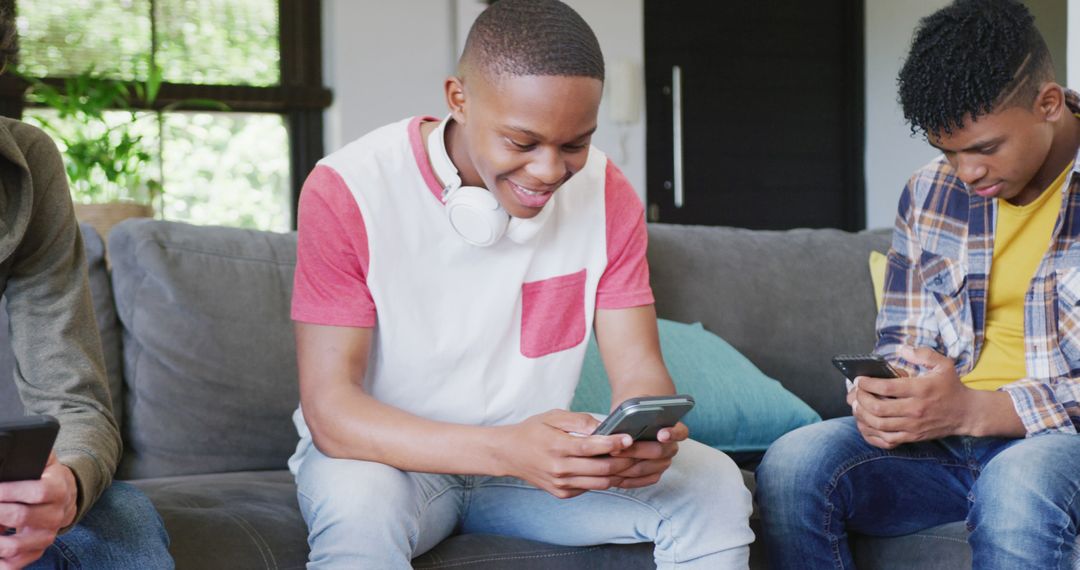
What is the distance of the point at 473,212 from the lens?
1.52m

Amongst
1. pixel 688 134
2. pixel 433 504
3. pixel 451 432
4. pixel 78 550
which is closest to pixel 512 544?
pixel 433 504

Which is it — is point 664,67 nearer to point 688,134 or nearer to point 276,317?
point 688,134

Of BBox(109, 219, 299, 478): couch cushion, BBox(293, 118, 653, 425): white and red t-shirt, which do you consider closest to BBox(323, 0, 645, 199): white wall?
BBox(109, 219, 299, 478): couch cushion

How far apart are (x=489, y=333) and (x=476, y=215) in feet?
0.54

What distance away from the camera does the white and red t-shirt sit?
4.99ft

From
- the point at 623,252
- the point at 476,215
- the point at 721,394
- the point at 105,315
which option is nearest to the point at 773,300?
the point at 721,394

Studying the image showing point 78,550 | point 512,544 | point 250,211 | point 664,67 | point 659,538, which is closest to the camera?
point 78,550

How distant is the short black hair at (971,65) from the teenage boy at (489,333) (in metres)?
0.44

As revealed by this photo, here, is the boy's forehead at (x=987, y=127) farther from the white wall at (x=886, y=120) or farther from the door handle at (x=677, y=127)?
the door handle at (x=677, y=127)

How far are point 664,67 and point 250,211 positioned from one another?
6.43 ft

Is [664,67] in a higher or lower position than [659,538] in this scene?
higher

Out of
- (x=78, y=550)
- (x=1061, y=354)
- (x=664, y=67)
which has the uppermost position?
(x=664, y=67)

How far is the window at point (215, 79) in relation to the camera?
444 cm

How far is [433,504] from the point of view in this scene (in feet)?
5.01
